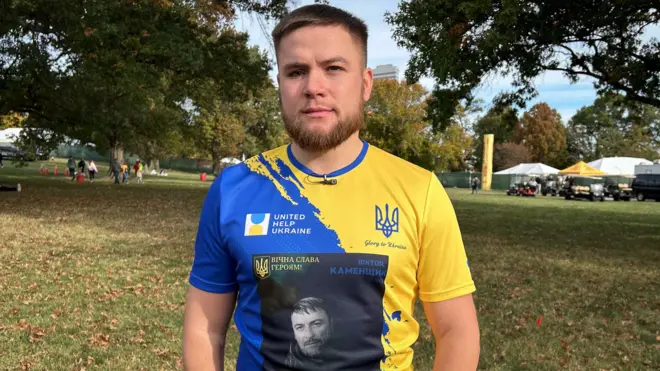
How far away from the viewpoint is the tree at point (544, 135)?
293ft

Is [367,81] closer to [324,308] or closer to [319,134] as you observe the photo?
[319,134]

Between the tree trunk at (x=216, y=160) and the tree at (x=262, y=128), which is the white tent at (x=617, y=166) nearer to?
the tree at (x=262, y=128)

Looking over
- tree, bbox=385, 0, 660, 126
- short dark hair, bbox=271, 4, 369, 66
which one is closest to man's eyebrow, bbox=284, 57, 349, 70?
short dark hair, bbox=271, 4, 369, 66

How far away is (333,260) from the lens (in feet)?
5.77

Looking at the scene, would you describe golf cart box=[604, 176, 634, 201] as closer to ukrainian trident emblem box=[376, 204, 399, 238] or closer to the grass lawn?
the grass lawn

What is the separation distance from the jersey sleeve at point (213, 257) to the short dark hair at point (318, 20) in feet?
1.95

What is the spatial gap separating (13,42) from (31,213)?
7375mm

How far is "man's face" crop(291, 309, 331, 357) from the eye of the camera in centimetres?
175

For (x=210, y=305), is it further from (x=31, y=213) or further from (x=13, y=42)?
(x=13, y=42)

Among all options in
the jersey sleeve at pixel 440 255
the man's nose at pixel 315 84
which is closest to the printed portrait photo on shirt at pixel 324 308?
the jersey sleeve at pixel 440 255

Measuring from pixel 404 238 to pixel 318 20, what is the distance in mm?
812

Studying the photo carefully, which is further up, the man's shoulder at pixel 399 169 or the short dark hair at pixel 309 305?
the man's shoulder at pixel 399 169

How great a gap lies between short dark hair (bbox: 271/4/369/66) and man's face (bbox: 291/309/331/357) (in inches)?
37.5

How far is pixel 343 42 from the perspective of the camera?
1.86 meters
